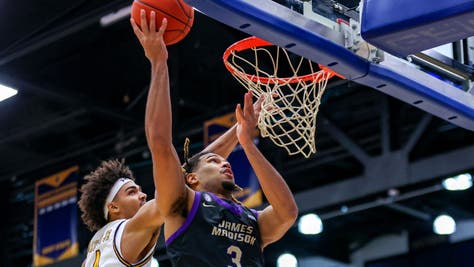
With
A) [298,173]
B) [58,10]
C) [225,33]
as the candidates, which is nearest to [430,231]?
[298,173]

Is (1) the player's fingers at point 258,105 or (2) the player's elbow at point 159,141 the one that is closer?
(2) the player's elbow at point 159,141

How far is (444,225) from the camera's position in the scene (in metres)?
12.3

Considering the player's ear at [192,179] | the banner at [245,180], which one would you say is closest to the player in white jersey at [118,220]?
the player's ear at [192,179]

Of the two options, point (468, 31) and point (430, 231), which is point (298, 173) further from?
point (468, 31)

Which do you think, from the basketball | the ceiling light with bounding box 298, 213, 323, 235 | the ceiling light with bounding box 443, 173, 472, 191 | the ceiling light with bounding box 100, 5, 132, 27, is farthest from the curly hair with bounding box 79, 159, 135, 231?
the ceiling light with bounding box 298, 213, 323, 235

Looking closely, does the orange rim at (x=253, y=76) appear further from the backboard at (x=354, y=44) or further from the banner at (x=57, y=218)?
the banner at (x=57, y=218)

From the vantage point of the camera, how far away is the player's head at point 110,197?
5.30 m

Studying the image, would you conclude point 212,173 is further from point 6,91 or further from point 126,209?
point 6,91

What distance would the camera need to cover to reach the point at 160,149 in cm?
390

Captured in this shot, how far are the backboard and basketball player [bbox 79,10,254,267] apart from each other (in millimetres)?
387

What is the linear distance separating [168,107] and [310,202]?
5.91m

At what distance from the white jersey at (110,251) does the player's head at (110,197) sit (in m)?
0.28

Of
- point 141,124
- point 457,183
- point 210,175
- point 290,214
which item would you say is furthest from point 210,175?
point 457,183

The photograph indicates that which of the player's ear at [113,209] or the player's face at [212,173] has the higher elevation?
the player's ear at [113,209]
